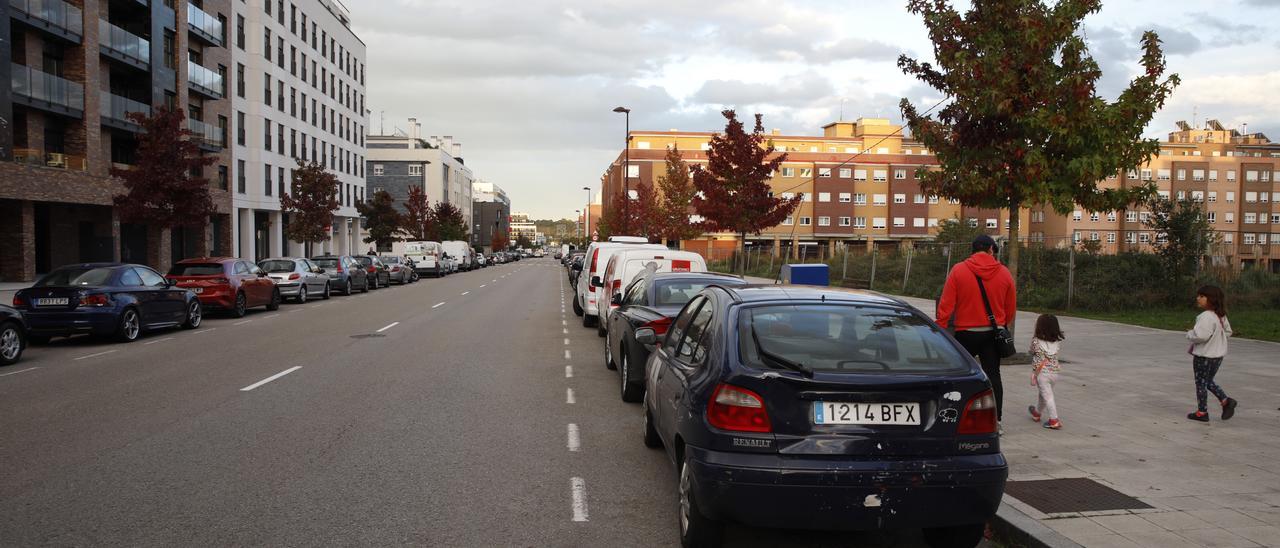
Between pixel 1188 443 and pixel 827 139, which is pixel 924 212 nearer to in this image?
pixel 827 139

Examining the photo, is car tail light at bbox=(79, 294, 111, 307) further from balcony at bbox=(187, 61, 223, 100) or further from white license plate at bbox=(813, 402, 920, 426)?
balcony at bbox=(187, 61, 223, 100)

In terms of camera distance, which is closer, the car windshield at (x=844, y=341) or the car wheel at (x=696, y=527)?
the car wheel at (x=696, y=527)

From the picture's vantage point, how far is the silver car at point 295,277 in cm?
2523

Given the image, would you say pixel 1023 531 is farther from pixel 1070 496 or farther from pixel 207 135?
pixel 207 135

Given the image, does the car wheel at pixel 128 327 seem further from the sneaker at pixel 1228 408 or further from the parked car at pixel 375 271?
the parked car at pixel 375 271

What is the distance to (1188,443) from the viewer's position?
6699 mm

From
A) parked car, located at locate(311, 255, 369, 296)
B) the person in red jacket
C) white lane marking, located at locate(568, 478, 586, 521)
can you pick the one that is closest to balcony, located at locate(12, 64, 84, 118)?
parked car, located at locate(311, 255, 369, 296)

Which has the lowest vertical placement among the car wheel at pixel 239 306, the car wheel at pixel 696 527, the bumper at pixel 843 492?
the car wheel at pixel 239 306

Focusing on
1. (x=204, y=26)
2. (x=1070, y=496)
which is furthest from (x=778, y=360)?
(x=204, y=26)

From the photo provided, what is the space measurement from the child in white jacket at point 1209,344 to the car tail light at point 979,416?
423cm

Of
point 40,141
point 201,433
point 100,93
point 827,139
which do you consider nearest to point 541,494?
point 201,433

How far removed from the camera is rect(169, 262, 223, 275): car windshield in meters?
19.7

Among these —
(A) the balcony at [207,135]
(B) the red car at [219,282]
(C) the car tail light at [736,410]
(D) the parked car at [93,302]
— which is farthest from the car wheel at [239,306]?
(A) the balcony at [207,135]

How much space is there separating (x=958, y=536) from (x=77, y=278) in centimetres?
1486
